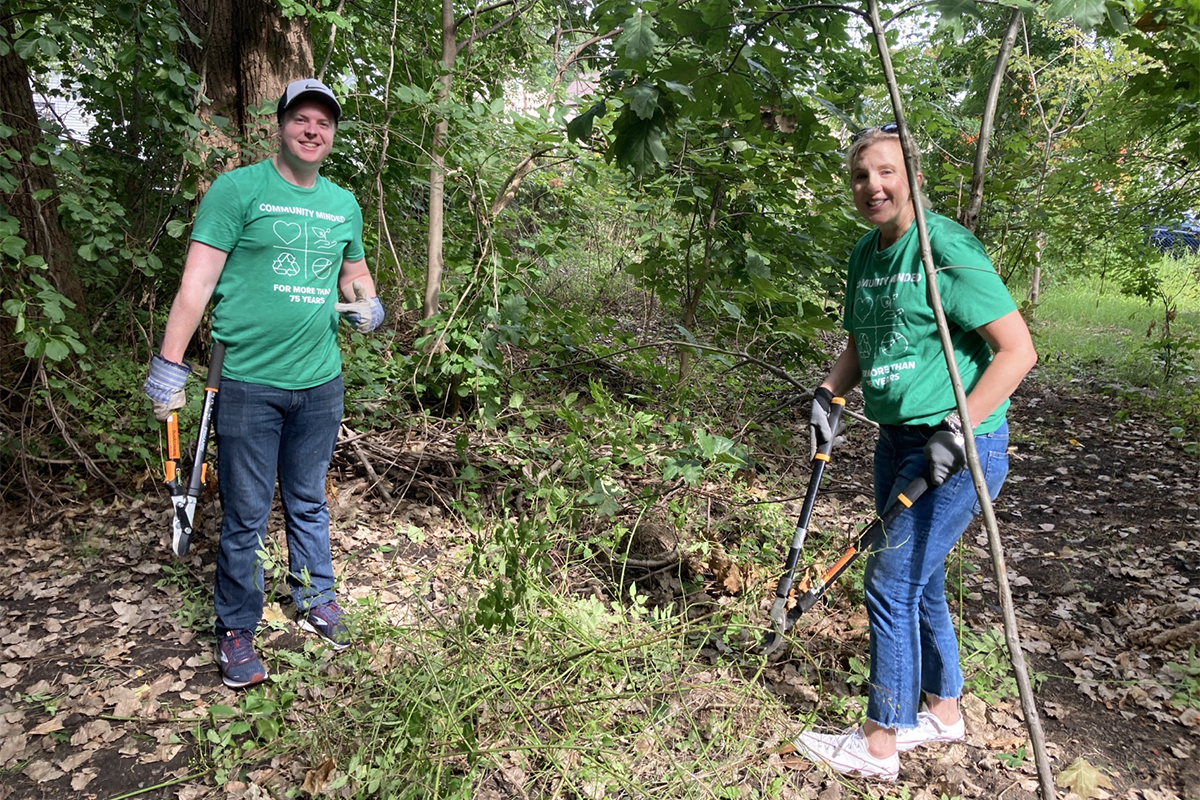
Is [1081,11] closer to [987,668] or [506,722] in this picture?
[506,722]

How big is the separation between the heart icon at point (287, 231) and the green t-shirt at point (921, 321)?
1993 millimetres

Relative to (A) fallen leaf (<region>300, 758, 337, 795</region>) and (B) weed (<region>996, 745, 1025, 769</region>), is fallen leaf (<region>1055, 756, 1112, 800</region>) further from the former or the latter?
(A) fallen leaf (<region>300, 758, 337, 795</region>)

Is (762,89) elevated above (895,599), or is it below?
above

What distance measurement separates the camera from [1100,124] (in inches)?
252

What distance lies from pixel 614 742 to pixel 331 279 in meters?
1.94

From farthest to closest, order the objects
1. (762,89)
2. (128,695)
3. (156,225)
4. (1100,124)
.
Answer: (1100,124), (156,225), (128,695), (762,89)

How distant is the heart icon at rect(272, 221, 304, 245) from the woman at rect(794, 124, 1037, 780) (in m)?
1.93

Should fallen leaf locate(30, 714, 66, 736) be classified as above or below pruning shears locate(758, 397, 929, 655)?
below

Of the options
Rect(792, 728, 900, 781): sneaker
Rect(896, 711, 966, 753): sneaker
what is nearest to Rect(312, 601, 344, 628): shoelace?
Rect(792, 728, 900, 781): sneaker

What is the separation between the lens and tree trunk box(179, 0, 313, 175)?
370cm

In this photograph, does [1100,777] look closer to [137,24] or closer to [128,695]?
[128,695]

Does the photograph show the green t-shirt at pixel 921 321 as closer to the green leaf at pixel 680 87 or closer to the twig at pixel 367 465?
the green leaf at pixel 680 87

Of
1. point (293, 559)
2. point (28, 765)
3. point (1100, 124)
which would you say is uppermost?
point (1100, 124)

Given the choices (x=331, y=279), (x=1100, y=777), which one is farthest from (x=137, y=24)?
(x=1100, y=777)
